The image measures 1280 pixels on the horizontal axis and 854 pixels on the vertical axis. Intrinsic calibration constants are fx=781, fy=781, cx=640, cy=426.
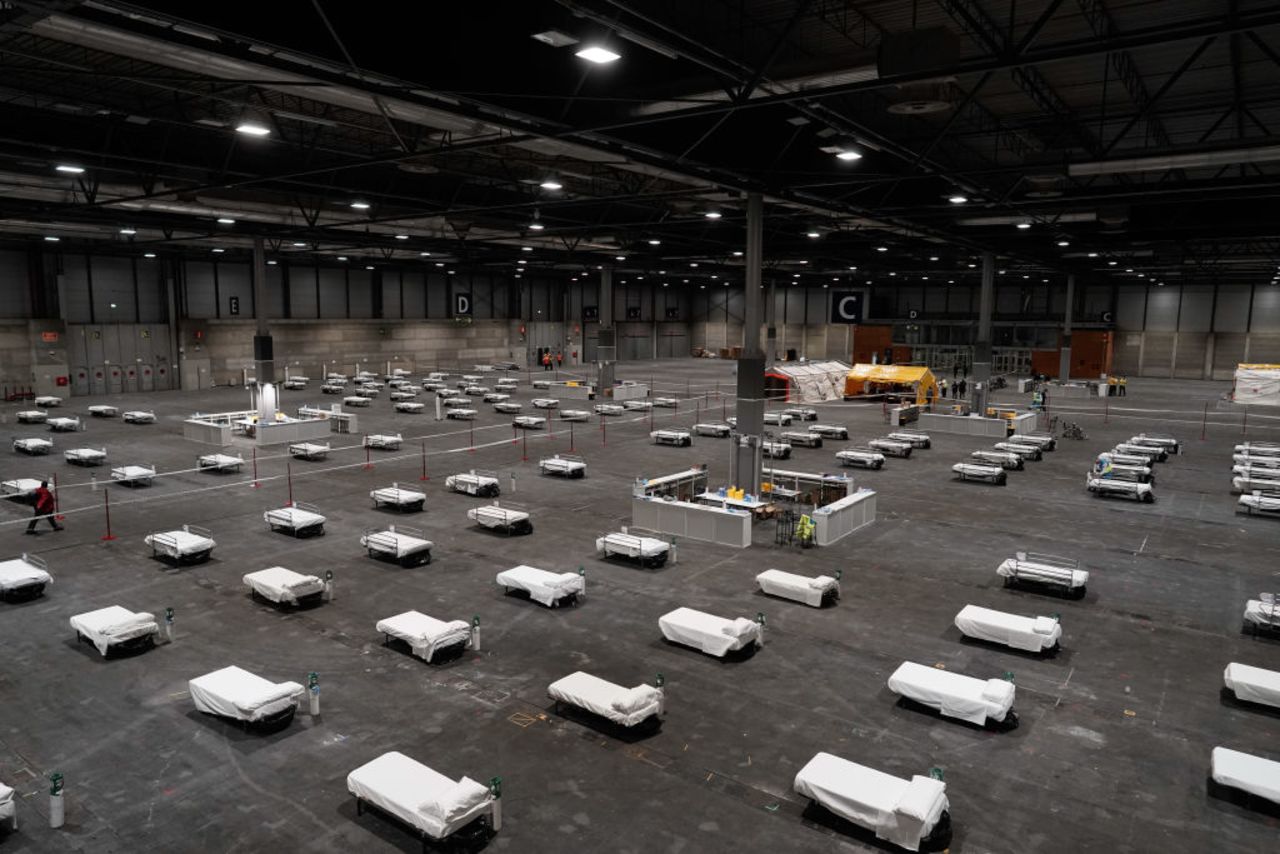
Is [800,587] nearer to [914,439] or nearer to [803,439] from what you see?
[803,439]

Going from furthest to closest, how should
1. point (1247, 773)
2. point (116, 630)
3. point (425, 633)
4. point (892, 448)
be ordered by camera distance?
point (892, 448) → point (425, 633) → point (116, 630) → point (1247, 773)

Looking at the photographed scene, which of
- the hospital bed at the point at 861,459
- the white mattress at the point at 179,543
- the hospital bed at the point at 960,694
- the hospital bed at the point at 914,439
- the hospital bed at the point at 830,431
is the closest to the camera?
the hospital bed at the point at 960,694

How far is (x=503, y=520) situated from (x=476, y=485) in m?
5.60

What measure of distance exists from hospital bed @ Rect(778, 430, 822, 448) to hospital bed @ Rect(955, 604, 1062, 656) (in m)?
23.7

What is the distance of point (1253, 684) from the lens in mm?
13438

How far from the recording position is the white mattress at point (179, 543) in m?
20.3

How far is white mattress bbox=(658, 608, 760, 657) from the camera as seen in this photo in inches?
597

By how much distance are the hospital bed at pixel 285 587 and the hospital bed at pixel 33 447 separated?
24591mm

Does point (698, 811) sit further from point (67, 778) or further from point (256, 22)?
point (256, 22)

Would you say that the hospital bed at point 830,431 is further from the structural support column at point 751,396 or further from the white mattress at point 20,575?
the white mattress at point 20,575

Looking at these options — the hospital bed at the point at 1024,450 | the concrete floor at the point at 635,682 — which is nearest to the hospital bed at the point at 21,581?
the concrete floor at the point at 635,682

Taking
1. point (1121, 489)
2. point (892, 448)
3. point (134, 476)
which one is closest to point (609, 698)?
point (134, 476)

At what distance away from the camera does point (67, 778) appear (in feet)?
36.7

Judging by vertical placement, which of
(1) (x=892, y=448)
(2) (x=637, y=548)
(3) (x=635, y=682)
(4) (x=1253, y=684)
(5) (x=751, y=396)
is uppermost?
(5) (x=751, y=396)
